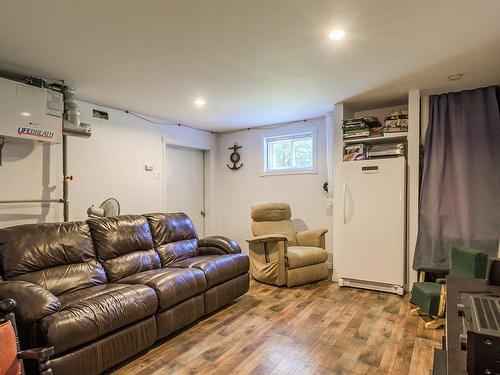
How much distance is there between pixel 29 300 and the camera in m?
1.69

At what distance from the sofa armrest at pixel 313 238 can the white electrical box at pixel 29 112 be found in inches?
122

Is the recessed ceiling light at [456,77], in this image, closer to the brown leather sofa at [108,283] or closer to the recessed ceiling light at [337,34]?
the recessed ceiling light at [337,34]

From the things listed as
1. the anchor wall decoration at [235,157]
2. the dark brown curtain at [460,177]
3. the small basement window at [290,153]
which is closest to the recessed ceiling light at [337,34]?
the dark brown curtain at [460,177]

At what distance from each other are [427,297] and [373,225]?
1007 millimetres

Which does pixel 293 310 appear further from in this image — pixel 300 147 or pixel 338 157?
pixel 300 147

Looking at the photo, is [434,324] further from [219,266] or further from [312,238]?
[219,266]

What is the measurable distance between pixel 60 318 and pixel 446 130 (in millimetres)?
3827

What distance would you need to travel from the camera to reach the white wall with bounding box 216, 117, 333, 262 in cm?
439

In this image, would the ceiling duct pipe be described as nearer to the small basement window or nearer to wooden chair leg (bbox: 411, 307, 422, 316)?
the small basement window

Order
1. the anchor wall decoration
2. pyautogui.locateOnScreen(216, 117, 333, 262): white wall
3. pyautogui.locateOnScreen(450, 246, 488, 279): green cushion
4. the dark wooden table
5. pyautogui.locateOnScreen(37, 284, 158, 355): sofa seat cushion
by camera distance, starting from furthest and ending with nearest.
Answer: the anchor wall decoration < pyautogui.locateOnScreen(216, 117, 333, 262): white wall < pyautogui.locateOnScreen(450, 246, 488, 279): green cushion < pyautogui.locateOnScreen(37, 284, 158, 355): sofa seat cushion < the dark wooden table

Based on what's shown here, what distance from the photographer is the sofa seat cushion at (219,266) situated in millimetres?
2771

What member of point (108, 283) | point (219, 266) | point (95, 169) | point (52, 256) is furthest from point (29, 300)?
point (95, 169)

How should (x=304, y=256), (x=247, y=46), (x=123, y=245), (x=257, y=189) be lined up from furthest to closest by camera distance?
(x=257, y=189), (x=304, y=256), (x=123, y=245), (x=247, y=46)

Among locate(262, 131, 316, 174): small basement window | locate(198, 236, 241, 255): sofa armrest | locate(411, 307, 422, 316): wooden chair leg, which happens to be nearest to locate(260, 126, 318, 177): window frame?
locate(262, 131, 316, 174): small basement window
